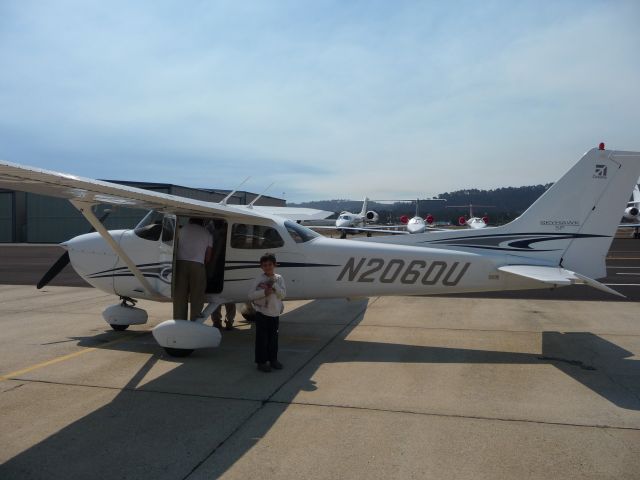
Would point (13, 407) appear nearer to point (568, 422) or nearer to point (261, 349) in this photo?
point (261, 349)

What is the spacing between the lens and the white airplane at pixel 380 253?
247 inches

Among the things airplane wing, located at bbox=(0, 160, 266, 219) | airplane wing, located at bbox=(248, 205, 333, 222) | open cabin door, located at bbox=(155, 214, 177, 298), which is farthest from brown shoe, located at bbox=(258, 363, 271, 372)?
airplane wing, located at bbox=(248, 205, 333, 222)

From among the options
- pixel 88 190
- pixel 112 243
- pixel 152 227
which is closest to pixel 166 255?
pixel 152 227

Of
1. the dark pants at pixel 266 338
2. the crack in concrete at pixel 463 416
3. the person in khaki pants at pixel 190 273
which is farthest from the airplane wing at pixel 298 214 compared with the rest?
the crack in concrete at pixel 463 416

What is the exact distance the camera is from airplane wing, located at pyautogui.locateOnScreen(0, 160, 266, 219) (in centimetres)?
414

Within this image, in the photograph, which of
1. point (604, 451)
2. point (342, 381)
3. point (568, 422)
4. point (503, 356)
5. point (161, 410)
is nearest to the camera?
point (604, 451)

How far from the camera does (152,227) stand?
289 inches

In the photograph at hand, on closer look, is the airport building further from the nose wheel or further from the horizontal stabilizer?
the horizontal stabilizer

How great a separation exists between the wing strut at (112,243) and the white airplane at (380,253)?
→ 1 cm

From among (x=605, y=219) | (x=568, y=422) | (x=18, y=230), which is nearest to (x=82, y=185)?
(x=568, y=422)

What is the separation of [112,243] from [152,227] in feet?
4.05

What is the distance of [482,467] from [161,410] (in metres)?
2.80

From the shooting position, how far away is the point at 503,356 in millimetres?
6137

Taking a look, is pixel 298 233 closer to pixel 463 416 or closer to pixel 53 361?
pixel 53 361
